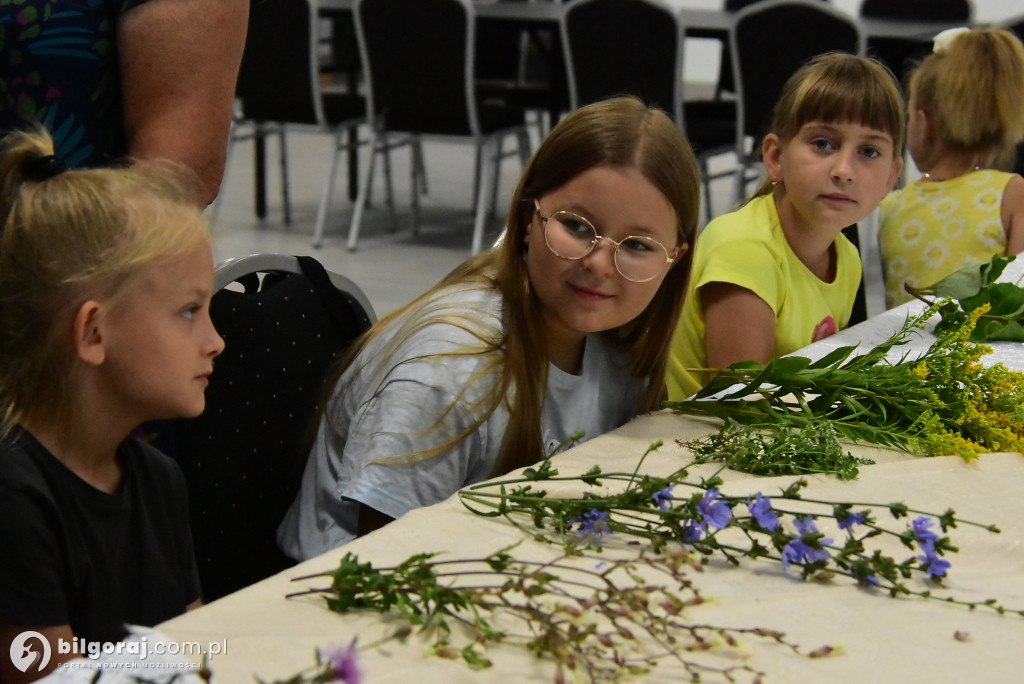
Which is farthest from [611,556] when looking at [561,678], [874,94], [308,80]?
[308,80]

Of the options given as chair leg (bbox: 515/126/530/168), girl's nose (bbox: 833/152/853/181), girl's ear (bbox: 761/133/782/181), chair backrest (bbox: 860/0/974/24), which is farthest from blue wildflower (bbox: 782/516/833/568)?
chair backrest (bbox: 860/0/974/24)

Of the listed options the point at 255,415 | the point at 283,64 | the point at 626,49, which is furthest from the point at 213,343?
the point at 283,64

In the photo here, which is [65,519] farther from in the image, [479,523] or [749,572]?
[749,572]

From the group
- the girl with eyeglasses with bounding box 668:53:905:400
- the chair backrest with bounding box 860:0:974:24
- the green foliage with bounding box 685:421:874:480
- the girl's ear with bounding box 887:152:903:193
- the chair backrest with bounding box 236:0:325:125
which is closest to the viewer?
the green foliage with bounding box 685:421:874:480

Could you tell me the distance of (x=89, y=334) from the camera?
3.51 feet

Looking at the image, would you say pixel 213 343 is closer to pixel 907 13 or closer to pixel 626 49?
pixel 626 49

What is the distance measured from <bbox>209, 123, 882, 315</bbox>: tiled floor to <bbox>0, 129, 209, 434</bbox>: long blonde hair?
3123 millimetres

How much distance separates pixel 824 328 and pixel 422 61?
133 inches

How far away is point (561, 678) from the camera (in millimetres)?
756

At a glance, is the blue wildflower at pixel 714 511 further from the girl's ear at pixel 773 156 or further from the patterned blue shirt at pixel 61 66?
the girl's ear at pixel 773 156

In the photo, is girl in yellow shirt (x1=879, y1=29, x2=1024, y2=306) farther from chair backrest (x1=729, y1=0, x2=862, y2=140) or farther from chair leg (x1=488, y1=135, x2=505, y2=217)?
chair leg (x1=488, y1=135, x2=505, y2=217)

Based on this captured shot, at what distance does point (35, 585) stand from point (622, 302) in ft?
2.55

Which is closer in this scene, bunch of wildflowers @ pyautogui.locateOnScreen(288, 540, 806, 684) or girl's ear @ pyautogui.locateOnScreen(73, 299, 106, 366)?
bunch of wildflowers @ pyautogui.locateOnScreen(288, 540, 806, 684)

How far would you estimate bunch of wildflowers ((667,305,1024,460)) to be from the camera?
54.3 inches
